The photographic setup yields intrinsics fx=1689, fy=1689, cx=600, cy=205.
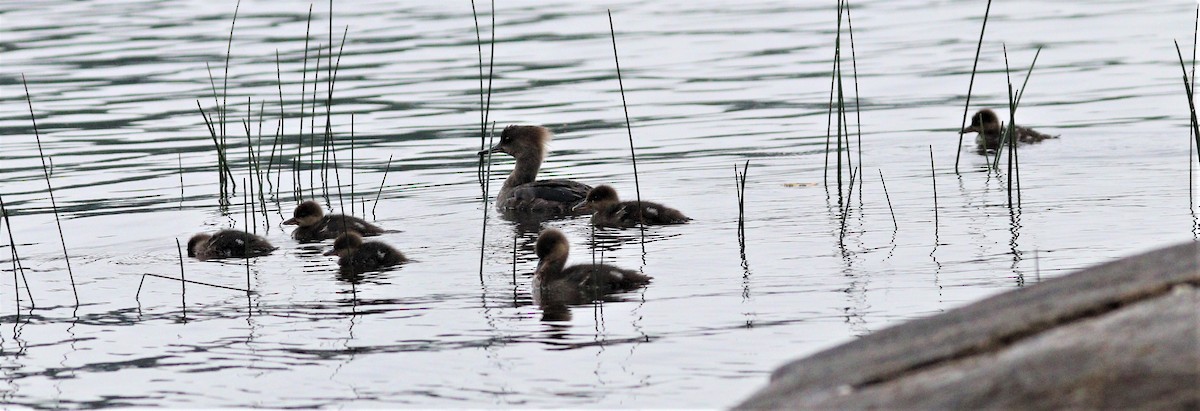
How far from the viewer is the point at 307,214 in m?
9.37

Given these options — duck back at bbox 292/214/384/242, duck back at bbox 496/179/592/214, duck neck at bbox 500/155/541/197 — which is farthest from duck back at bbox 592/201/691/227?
duck neck at bbox 500/155/541/197

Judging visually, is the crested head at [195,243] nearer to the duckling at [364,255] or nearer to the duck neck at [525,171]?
the duckling at [364,255]

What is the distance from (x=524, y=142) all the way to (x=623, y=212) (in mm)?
2381

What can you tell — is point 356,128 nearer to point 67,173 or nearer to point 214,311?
point 67,173

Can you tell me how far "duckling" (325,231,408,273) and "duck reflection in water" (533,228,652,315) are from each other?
3.24ft

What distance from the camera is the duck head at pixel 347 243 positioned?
8.07 meters

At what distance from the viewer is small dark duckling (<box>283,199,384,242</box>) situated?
363 inches

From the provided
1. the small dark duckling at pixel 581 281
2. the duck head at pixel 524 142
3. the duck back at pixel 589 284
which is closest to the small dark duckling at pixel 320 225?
the small dark duckling at pixel 581 281

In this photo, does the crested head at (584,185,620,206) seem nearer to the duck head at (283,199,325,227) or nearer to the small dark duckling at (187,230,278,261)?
the duck head at (283,199,325,227)

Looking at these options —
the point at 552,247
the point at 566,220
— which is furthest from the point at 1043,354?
the point at 566,220

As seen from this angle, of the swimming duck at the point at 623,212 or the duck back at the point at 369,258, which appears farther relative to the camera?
the swimming duck at the point at 623,212

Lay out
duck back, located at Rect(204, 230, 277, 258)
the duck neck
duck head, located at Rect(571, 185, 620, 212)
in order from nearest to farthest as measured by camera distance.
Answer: duck back, located at Rect(204, 230, 277, 258) → duck head, located at Rect(571, 185, 620, 212) → the duck neck

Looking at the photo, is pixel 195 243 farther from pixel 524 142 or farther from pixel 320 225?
pixel 524 142

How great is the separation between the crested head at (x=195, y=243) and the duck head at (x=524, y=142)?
2.99 meters
